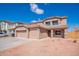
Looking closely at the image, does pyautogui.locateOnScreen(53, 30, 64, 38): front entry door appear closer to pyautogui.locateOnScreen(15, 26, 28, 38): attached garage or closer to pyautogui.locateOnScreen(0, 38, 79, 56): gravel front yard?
pyautogui.locateOnScreen(0, 38, 79, 56): gravel front yard

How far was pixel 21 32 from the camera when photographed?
3.18 m

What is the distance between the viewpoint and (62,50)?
3102 millimetres

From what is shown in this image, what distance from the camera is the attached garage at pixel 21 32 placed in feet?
10.4

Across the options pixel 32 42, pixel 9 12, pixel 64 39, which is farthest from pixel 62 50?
pixel 9 12

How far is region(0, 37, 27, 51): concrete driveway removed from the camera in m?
3.11

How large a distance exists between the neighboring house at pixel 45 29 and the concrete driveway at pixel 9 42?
7cm

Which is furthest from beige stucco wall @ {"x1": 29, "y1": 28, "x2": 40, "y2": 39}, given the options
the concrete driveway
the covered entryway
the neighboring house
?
the covered entryway

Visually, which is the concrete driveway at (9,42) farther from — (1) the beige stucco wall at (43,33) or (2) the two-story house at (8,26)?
(1) the beige stucco wall at (43,33)

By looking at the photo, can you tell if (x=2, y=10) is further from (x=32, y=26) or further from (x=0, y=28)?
(x=32, y=26)

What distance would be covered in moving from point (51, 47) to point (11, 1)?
0.82 metres

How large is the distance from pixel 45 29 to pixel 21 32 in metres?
0.33

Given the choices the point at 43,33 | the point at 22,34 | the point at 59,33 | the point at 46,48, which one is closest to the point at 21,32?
the point at 22,34

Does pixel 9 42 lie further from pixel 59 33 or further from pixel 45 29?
pixel 59 33

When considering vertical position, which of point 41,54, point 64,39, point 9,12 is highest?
point 9,12
